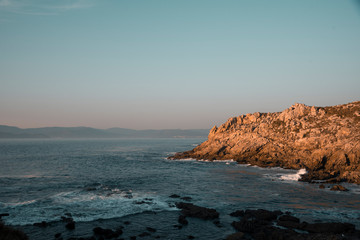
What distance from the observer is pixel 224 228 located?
93.6 ft

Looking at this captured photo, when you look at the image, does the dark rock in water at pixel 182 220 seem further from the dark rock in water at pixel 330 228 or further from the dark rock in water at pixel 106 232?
the dark rock in water at pixel 330 228

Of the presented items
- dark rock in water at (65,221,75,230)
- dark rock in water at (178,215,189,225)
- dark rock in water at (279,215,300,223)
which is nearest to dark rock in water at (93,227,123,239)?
dark rock in water at (65,221,75,230)

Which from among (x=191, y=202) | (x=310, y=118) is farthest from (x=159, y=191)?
(x=310, y=118)

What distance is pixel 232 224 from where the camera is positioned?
2945cm

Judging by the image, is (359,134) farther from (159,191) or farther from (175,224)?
(175,224)

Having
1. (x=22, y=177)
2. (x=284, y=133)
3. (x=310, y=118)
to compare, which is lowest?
(x=22, y=177)

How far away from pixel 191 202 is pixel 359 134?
58099mm

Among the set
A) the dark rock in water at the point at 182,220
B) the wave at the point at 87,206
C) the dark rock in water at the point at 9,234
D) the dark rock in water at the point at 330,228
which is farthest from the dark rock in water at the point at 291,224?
the dark rock in water at the point at 9,234

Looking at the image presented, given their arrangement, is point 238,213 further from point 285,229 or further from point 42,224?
point 42,224

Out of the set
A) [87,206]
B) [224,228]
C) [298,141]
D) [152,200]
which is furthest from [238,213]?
[298,141]

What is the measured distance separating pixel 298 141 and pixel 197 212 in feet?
206

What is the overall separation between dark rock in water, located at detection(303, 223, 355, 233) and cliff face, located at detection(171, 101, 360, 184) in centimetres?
2979

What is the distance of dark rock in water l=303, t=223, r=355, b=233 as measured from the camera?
2641cm

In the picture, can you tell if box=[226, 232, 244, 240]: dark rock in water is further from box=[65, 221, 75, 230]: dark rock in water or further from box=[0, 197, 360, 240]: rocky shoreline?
box=[65, 221, 75, 230]: dark rock in water
